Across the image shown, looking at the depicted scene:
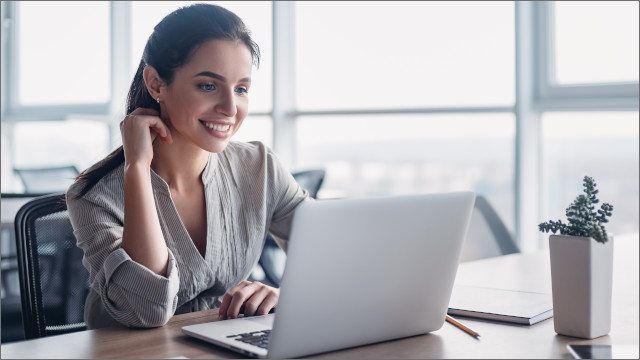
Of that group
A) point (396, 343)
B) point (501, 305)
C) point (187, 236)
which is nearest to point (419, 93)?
point (187, 236)

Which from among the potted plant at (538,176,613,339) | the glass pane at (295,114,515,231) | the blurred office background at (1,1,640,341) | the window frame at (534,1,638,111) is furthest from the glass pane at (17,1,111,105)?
the potted plant at (538,176,613,339)

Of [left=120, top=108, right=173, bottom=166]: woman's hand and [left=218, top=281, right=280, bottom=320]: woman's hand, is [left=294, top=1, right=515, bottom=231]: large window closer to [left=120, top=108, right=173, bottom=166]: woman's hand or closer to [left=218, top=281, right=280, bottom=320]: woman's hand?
[left=120, top=108, right=173, bottom=166]: woman's hand

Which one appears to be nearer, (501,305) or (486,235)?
(501,305)

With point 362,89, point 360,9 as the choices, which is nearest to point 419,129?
point 362,89

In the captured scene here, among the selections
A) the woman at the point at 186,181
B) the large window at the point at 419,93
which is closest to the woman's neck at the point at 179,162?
the woman at the point at 186,181

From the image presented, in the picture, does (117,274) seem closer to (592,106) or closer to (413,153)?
(592,106)

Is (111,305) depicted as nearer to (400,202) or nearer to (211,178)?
(211,178)

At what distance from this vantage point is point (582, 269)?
3.37 feet

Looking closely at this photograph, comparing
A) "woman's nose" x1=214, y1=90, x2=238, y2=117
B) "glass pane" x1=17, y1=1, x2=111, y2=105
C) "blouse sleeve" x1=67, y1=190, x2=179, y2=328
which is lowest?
"blouse sleeve" x1=67, y1=190, x2=179, y2=328

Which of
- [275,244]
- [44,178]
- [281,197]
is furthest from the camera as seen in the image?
[44,178]

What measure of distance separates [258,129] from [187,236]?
366 cm

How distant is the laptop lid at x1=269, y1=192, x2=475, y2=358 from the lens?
0.91 meters

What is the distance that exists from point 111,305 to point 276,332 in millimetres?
458

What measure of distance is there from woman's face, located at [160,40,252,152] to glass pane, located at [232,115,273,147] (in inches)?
134
